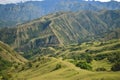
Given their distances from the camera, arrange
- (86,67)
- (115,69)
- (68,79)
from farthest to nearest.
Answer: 1. (86,67)
2. (115,69)
3. (68,79)

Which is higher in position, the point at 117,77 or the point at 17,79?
the point at 117,77

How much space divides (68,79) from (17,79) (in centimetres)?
5782

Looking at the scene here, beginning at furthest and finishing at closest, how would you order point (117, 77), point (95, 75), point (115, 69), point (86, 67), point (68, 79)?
point (86, 67)
point (115, 69)
point (68, 79)
point (95, 75)
point (117, 77)

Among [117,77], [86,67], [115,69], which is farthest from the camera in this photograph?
[86,67]

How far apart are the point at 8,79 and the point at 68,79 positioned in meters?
63.4

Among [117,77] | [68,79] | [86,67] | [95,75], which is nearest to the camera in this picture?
[117,77]

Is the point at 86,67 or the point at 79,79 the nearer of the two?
the point at 79,79

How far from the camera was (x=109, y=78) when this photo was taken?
330 ft

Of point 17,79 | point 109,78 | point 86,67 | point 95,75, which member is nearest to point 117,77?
point 109,78

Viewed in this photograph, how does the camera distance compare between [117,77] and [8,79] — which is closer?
[117,77]

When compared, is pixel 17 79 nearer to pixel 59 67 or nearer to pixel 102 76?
pixel 59 67

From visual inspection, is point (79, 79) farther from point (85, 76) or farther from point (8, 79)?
point (8, 79)

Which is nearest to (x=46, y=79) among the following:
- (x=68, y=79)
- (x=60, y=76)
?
(x=60, y=76)

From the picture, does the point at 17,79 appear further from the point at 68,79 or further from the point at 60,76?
the point at 68,79
